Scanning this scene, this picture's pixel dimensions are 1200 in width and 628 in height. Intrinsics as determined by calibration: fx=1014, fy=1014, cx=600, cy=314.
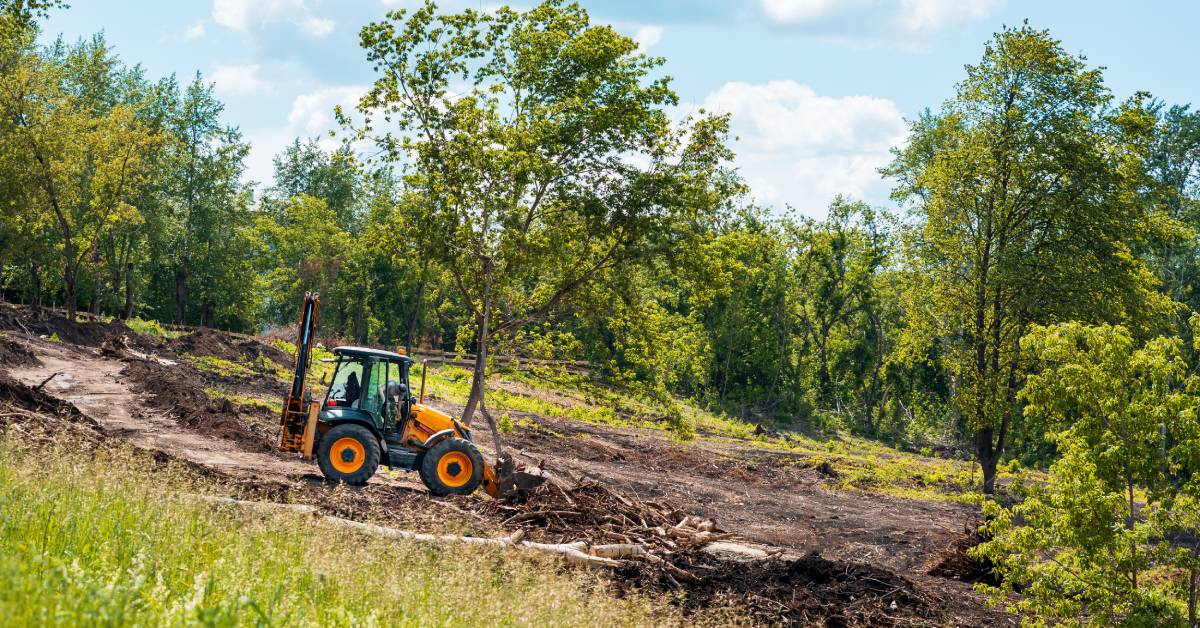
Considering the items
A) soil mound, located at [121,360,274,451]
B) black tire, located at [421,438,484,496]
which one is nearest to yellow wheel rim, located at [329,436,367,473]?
black tire, located at [421,438,484,496]

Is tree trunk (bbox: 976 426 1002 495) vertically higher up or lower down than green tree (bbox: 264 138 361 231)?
lower down

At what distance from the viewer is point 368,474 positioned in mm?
16812

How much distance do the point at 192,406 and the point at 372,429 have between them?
315 inches

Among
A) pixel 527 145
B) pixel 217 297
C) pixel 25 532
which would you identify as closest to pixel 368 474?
pixel 527 145

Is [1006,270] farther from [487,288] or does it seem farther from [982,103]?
[487,288]

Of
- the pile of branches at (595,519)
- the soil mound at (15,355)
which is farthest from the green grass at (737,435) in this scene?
the soil mound at (15,355)

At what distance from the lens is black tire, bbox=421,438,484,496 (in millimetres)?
17156

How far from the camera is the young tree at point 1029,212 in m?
26.8

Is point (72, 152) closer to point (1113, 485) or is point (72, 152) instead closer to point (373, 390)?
point (373, 390)

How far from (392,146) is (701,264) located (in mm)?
6917

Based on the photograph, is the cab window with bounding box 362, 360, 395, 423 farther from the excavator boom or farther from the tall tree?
the tall tree

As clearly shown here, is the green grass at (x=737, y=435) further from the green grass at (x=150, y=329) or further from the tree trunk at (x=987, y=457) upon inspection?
the green grass at (x=150, y=329)

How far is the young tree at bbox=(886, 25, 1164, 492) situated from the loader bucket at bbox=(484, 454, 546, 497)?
48.1 ft

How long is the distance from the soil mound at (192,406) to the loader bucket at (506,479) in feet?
16.1
